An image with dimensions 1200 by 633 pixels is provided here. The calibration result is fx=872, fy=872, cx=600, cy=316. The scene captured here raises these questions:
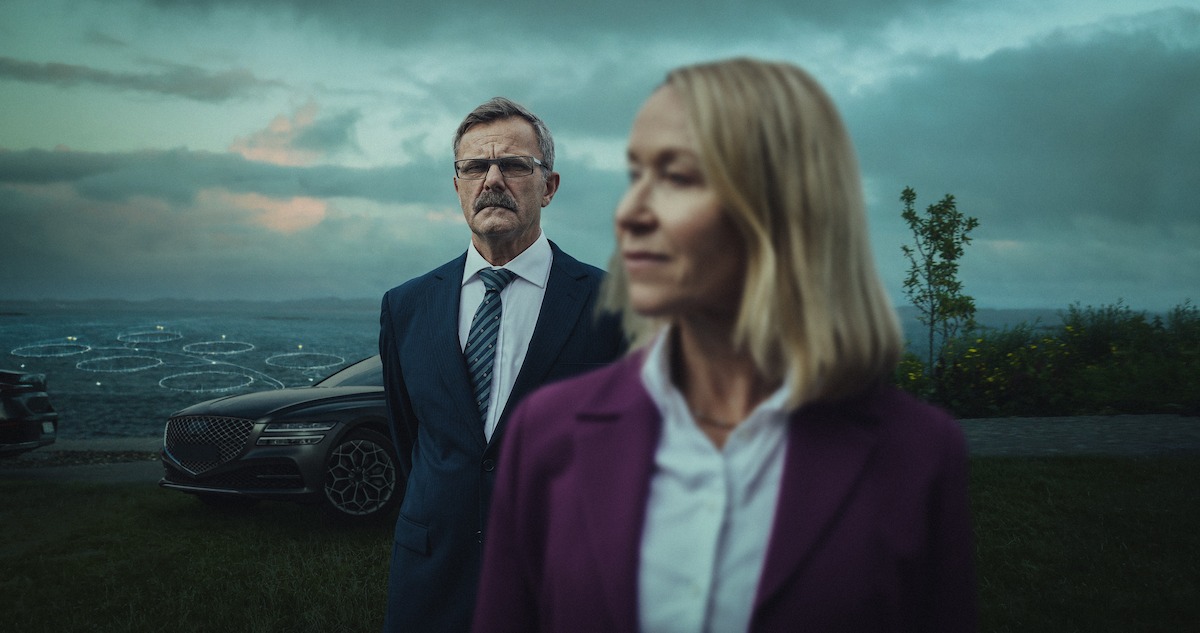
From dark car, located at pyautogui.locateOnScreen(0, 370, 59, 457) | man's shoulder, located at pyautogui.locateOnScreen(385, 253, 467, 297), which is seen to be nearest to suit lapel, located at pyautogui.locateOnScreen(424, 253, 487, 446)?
man's shoulder, located at pyautogui.locateOnScreen(385, 253, 467, 297)

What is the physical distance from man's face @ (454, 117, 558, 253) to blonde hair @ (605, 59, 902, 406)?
1914mm

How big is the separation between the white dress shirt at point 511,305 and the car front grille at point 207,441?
218 inches

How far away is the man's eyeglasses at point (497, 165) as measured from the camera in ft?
10.4

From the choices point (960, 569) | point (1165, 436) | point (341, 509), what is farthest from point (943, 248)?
point (960, 569)

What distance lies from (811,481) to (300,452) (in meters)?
7.04

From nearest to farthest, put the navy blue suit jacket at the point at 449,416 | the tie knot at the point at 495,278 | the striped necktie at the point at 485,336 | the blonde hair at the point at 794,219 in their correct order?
the blonde hair at the point at 794,219 < the navy blue suit jacket at the point at 449,416 < the striped necktie at the point at 485,336 < the tie knot at the point at 495,278

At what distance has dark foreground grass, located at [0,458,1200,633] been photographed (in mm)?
5375

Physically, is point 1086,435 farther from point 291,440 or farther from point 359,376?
point 291,440

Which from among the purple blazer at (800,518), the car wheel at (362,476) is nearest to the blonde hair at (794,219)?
the purple blazer at (800,518)

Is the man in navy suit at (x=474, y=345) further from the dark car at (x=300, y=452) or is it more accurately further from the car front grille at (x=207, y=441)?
the car front grille at (x=207, y=441)

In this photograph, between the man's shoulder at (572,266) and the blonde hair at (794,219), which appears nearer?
the blonde hair at (794,219)

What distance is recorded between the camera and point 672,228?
1.16 meters

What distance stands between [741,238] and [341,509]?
7.11 metres

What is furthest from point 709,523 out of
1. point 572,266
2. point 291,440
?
point 291,440
